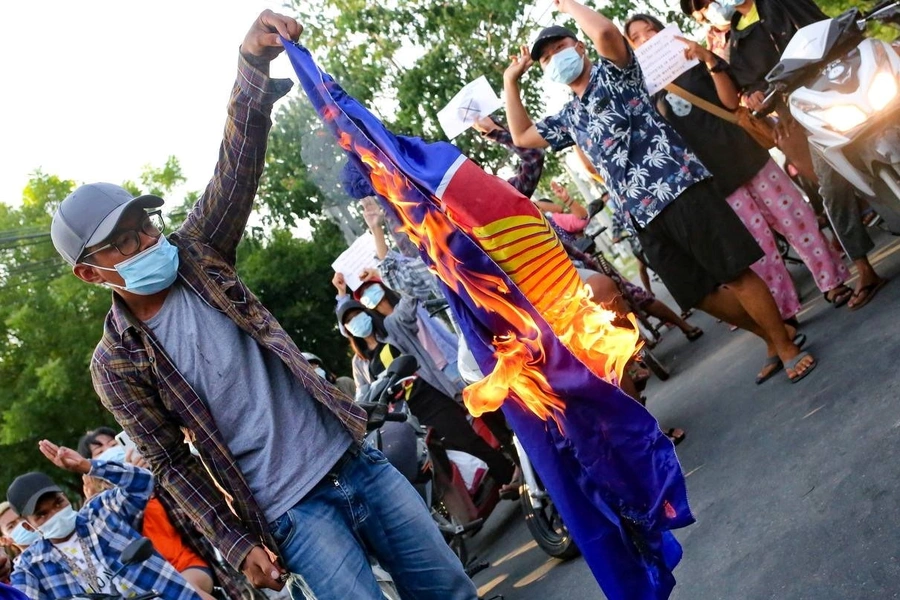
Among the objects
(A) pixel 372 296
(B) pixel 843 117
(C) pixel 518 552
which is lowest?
(C) pixel 518 552

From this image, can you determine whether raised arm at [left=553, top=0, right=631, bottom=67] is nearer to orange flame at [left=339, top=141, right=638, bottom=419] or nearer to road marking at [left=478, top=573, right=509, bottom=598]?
orange flame at [left=339, top=141, right=638, bottom=419]

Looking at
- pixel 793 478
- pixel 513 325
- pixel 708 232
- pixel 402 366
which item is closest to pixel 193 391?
pixel 513 325

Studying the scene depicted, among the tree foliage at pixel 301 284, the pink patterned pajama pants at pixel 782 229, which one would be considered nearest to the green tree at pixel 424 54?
the tree foliage at pixel 301 284

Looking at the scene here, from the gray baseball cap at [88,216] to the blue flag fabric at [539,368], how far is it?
2.62 feet

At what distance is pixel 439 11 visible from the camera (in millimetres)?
16891

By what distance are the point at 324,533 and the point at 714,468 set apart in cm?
280

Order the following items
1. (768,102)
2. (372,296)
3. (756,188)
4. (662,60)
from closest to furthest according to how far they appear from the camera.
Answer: (768,102)
(662,60)
(756,188)
(372,296)

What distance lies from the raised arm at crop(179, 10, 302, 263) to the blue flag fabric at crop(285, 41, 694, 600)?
125 millimetres

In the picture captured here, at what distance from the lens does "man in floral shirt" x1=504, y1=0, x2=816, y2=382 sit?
5434 mm

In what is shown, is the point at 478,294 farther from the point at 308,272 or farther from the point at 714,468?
the point at 308,272

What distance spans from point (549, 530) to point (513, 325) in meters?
2.85

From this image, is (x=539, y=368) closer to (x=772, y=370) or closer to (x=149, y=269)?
(x=149, y=269)

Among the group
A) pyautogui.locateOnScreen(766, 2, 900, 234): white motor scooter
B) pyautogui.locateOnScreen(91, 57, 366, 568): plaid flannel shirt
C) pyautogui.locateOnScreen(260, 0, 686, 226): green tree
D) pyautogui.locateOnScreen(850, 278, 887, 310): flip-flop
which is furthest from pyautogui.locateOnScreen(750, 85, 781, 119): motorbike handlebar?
pyautogui.locateOnScreen(260, 0, 686, 226): green tree

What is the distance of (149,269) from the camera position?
3182mm
